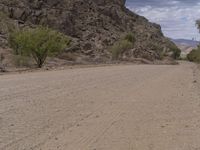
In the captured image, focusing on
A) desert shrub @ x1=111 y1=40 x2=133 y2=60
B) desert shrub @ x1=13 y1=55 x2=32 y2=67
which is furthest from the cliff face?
desert shrub @ x1=13 y1=55 x2=32 y2=67

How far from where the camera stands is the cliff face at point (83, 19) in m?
93.3

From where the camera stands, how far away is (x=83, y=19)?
107250 millimetres

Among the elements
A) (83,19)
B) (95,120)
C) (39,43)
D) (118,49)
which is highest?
(83,19)

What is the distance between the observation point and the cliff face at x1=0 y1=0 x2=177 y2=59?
93.3 m

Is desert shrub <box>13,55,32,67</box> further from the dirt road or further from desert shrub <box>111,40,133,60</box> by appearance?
desert shrub <box>111,40,133,60</box>

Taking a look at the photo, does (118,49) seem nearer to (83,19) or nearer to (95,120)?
(83,19)

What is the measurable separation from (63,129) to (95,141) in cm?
158

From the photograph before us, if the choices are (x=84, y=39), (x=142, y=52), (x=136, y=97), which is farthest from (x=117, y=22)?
(x=136, y=97)

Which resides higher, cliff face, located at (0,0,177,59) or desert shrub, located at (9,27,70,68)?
cliff face, located at (0,0,177,59)

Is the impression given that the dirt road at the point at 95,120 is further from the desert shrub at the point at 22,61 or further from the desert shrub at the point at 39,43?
the desert shrub at the point at 22,61

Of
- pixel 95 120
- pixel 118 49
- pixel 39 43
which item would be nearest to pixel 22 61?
pixel 39 43

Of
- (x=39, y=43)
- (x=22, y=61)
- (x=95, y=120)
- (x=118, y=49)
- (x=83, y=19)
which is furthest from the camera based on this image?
(x=83, y=19)

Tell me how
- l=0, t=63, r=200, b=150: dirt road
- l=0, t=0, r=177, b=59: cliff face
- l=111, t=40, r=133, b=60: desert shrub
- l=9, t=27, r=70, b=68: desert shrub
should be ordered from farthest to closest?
1. l=0, t=0, r=177, b=59: cliff face
2. l=111, t=40, r=133, b=60: desert shrub
3. l=9, t=27, r=70, b=68: desert shrub
4. l=0, t=63, r=200, b=150: dirt road

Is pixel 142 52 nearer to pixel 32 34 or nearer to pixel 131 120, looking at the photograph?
pixel 32 34
